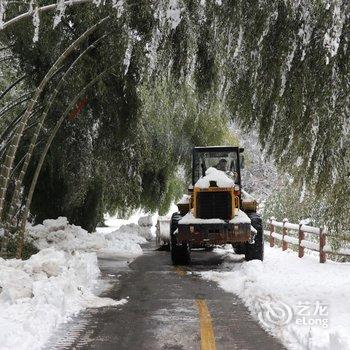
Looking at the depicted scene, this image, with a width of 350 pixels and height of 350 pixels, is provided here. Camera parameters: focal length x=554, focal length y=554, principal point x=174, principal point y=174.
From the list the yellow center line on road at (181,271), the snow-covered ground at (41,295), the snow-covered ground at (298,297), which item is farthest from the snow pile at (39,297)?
the yellow center line on road at (181,271)

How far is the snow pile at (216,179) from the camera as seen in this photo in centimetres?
1294

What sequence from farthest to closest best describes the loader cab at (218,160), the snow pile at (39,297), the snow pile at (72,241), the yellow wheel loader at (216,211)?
1. the snow pile at (72,241)
2. the loader cab at (218,160)
3. the yellow wheel loader at (216,211)
4. the snow pile at (39,297)

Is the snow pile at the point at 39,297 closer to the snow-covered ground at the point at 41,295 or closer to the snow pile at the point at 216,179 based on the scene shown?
the snow-covered ground at the point at 41,295

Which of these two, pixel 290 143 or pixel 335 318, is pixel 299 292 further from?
pixel 290 143

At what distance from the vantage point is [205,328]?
6297mm

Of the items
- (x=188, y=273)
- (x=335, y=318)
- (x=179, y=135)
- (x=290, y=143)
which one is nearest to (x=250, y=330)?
(x=335, y=318)

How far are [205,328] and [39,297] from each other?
6.83 ft

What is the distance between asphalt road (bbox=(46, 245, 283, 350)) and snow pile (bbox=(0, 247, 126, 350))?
219 mm

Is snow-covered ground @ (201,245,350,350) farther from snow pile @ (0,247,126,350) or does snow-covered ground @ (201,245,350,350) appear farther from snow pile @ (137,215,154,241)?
snow pile @ (137,215,154,241)

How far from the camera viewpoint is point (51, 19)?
871 cm

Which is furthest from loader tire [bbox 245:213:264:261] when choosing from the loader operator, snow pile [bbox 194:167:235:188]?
the loader operator

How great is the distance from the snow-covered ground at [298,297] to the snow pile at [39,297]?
2.20 metres

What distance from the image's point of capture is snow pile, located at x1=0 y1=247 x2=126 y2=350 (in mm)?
5480

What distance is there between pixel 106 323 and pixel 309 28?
13.4 feet
